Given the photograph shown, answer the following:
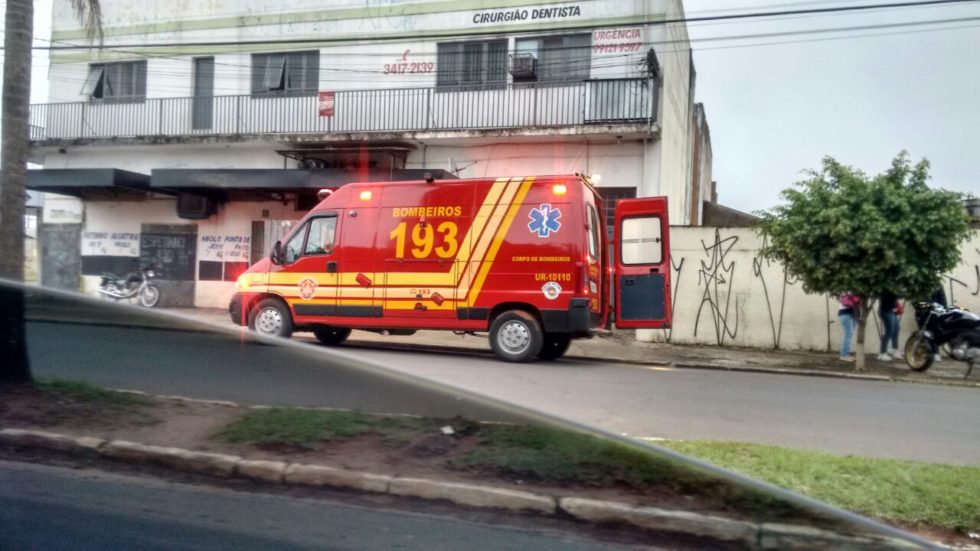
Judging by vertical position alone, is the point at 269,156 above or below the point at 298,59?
below

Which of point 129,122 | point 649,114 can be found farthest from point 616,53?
point 129,122

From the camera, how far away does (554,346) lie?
40.0 feet

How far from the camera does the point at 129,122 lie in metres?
19.6

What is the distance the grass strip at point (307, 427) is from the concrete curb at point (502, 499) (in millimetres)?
50

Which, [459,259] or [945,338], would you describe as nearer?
[459,259]

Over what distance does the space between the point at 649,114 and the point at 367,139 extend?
6.10 meters

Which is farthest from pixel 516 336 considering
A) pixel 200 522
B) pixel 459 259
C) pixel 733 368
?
pixel 200 522

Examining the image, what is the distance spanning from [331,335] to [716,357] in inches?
258

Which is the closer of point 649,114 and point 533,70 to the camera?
point 649,114

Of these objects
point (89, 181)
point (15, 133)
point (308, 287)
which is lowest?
point (308, 287)

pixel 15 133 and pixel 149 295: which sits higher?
pixel 15 133

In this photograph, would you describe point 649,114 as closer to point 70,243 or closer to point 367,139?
point 367,139

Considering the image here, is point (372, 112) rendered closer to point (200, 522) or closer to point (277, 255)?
point (277, 255)

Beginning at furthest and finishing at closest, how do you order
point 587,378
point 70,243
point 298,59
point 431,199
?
point 70,243 < point 298,59 < point 431,199 < point 587,378
